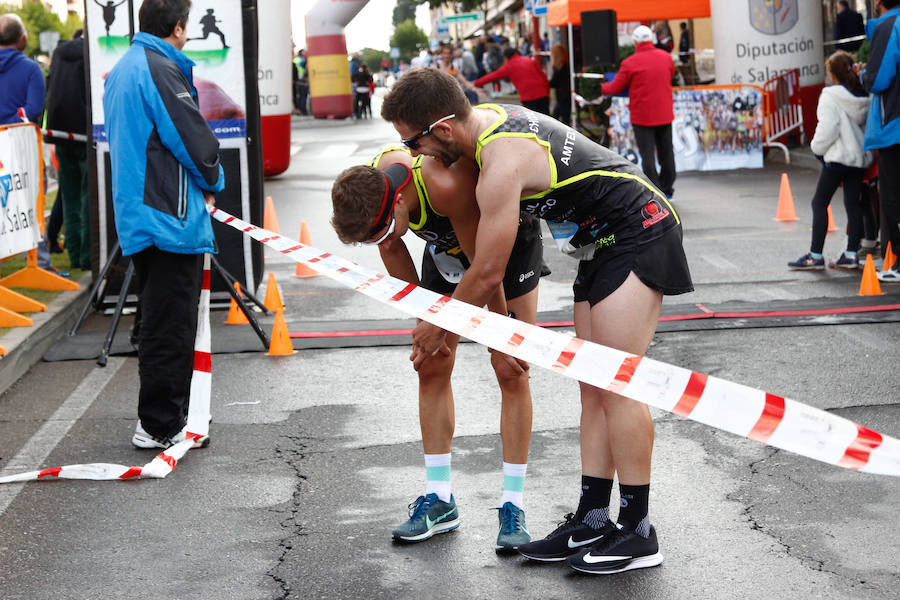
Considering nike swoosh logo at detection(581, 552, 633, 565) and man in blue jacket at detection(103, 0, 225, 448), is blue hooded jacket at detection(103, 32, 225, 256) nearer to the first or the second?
man in blue jacket at detection(103, 0, 225, 448)

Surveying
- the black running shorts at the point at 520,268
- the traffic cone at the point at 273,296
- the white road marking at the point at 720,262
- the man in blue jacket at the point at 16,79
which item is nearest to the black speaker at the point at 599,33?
the white road marking at the point at 720,262

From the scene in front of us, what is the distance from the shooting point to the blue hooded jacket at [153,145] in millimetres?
5520

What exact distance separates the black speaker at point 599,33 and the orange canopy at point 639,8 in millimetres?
1397

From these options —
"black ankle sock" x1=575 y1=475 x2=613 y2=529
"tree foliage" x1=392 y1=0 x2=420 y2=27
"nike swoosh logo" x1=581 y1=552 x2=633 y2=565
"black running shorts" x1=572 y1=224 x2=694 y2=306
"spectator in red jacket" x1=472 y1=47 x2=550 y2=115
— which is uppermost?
"tree foliage" x1=392 y1=0 x2=420 y2=27

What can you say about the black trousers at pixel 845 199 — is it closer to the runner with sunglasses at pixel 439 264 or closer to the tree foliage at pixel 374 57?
the runner with sunglasses at pixel 439 264

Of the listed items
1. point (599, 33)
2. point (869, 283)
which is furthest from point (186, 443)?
point (599, 33)

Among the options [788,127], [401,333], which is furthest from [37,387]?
[788,127]

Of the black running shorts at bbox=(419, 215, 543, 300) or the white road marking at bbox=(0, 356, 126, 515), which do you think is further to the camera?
the white road marking at bbox=(0, 356, 126, 515)

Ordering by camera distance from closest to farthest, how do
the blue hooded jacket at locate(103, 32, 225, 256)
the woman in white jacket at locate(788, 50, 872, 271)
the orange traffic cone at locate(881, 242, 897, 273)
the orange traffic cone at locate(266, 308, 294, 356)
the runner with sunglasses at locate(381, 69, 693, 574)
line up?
the runner with sunglasses at locate(381, 69, 693, 574)
the blue hooded jacket at locate(103, 32, 225, 256)
the orange traffic cone at locate(266, 308, 294, 356)
the orange traffic cone at locate(881, 242, 897, 273)
the woman in white jacket at locate(788, 50, 872, 271)

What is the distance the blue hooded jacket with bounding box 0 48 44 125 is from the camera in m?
9.95

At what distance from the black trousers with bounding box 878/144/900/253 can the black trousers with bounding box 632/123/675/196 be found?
559 centimetres

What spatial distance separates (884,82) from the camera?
8.78m

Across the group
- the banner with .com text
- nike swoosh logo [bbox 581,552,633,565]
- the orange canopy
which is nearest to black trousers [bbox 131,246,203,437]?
nike swoosh logo [bbox 581,552,633,565]

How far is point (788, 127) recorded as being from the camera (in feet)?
64.1
